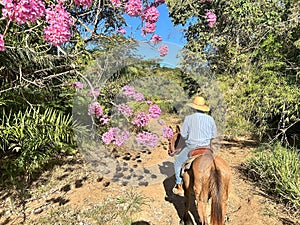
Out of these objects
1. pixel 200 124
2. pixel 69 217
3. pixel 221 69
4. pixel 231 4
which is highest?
pixel 231 4

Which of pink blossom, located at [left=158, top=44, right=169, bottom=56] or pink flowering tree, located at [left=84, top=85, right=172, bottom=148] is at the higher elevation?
pink blossom, located at [left=158, top=44, right=169, bottom=56]

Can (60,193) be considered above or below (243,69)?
below

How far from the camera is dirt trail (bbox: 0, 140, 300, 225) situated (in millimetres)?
3850

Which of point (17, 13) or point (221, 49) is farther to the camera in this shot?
point (221, 49)

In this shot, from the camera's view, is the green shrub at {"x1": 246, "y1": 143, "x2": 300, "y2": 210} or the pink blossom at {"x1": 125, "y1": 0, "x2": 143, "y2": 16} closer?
the pink blossom at {"x1": 125, "y1": 0, "x2": 143, "y2": 16}

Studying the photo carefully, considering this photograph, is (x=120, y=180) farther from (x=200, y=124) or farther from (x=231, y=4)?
(x=231, y=4)

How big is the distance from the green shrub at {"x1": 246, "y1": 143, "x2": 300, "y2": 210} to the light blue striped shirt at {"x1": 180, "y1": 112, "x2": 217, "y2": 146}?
1.49 meters

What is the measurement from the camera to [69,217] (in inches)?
148

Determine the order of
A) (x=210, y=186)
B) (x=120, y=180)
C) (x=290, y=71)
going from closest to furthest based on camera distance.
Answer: (x=210, y=186)
(x=120, y=180)
(x=290, y=71)

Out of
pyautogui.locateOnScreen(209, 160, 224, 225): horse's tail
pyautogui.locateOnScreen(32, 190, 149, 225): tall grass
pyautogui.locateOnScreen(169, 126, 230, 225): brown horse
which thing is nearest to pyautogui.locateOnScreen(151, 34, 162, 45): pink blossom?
pyautogui.locateOnScreen(169, 126, 230, 225): brown horse

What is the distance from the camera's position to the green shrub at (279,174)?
4.13 m

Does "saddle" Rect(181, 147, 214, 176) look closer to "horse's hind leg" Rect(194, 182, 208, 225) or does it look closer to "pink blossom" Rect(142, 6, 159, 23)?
"horse's hind leg" Rect(194, 182, 208, 225)

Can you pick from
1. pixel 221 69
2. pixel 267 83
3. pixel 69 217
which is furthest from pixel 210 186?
pixel 221 69

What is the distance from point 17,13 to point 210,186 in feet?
7.73
